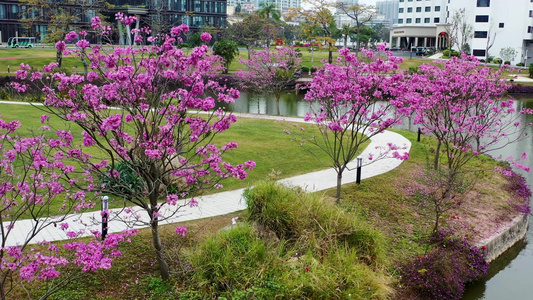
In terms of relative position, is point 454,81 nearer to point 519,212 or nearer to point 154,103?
point 519,212

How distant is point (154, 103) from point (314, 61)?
195 ft

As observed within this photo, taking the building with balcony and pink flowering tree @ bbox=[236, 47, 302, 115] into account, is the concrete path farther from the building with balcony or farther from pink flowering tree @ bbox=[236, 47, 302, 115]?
the building with balcony

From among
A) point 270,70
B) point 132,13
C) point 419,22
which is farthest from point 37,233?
point 419,22

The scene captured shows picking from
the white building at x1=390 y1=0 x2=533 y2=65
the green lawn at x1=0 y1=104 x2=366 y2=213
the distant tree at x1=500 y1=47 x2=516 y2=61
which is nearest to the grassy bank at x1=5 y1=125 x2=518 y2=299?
the green lawn at x1=0 y1=104 x2=366 y2=213

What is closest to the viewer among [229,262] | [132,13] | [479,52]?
[229,262]

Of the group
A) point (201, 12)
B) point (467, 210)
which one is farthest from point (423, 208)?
point (201, 12)

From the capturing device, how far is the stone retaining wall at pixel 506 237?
12227 mm

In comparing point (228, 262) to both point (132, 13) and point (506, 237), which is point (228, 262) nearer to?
point (506, 237)

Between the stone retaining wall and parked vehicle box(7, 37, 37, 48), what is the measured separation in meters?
61.3

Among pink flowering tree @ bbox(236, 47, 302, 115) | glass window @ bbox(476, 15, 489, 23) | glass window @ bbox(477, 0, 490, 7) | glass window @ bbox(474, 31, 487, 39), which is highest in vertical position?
glass window @ bbox(477, 0, 490, 7)

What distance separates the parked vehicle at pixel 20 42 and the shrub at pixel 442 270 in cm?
6170

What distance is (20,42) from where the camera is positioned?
209 ft

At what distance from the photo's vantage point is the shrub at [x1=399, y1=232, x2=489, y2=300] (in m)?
9.78

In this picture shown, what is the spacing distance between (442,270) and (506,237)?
398 centimetres
